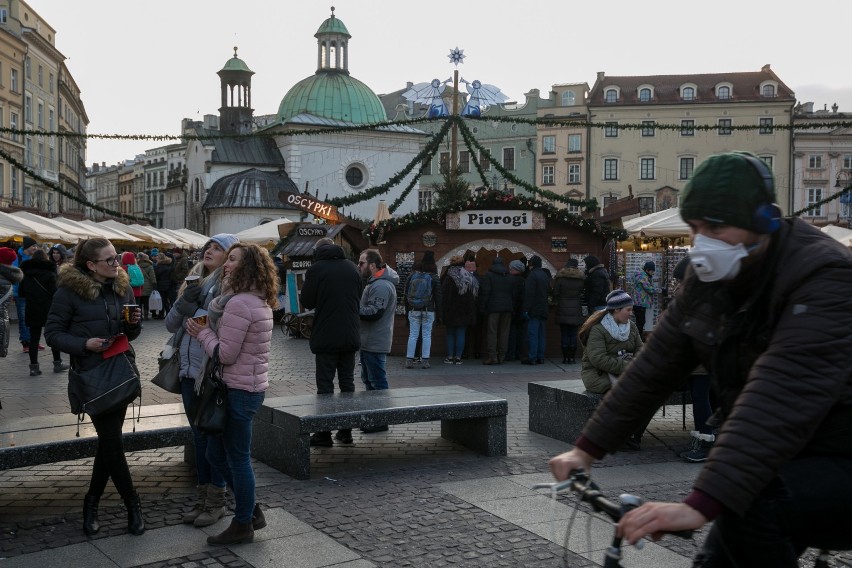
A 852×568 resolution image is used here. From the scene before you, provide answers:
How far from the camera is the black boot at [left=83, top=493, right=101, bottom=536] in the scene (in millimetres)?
5770

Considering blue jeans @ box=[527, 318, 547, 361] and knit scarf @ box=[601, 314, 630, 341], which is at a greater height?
knit scarf @ box=[601, 314, 630, 341]

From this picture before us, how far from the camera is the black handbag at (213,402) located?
5.57 m

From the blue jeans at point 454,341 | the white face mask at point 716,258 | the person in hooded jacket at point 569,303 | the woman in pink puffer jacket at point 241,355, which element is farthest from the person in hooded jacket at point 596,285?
the white face mask at point 716,258

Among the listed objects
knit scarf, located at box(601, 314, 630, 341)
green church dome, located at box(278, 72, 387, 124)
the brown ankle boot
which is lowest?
the brown ankle boot

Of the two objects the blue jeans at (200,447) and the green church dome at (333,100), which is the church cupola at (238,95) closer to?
the green church dome at (333,100)

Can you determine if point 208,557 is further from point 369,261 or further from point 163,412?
point 369,261

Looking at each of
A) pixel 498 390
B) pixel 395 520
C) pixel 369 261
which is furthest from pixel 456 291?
pixel 395 520

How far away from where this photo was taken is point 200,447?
6082 mm

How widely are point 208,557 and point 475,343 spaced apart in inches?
455

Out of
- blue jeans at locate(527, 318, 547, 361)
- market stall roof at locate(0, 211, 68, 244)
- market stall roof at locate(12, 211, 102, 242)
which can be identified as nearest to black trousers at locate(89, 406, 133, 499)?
blue jeans at locate(527, 318, 547, 361)

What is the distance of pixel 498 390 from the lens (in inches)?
489

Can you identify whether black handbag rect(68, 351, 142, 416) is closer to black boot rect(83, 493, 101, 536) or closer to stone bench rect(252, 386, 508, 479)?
black boot rect(83, 493, 101, 536)

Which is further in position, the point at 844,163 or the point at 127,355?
the point at 844,163

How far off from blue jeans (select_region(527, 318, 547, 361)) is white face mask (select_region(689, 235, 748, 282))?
13594 millimetres
